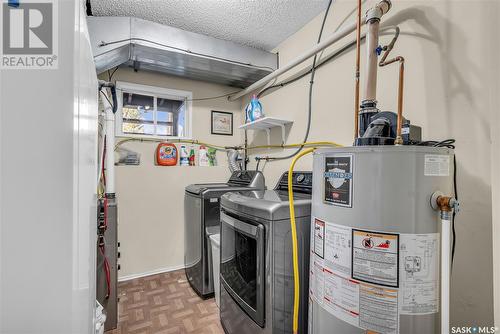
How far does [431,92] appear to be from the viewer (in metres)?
1.19

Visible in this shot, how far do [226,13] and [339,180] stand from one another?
5.85ft

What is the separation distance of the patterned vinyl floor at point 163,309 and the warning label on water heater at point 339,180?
4.92ft

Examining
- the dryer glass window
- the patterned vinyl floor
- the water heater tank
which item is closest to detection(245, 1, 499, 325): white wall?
the water heater tank

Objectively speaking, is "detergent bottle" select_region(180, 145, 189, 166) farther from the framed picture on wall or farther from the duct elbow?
the duct elbow

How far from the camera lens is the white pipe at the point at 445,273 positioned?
2.40 ft

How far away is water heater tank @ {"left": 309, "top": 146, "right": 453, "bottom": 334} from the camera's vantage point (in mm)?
747

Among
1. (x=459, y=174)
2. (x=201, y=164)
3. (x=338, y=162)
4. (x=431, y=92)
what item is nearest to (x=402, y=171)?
(x=338, y=162)

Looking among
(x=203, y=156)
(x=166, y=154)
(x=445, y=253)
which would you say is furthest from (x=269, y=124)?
(x=445, y=253)

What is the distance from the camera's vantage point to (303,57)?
→ 1.87m

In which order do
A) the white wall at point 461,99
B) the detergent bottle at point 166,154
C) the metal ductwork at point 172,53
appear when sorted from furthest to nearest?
the detergent bottle at point 166,154 < the metal ductwork at point 172,53 < the white wall at point 461,99

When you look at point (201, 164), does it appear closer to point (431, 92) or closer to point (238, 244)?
point (238, 244)

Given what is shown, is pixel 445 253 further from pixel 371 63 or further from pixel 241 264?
pixel 241 264

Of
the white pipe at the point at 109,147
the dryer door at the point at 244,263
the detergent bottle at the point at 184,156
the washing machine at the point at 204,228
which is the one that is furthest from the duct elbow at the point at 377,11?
the detergent bottle at the point at 184,156

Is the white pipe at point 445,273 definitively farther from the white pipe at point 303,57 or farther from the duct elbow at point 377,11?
the white pipe at point 303,57
